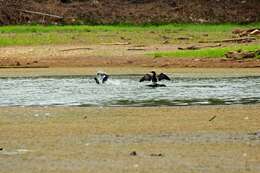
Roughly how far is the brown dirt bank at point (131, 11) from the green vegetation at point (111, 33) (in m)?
0.78

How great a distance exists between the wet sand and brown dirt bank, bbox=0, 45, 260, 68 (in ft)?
26.9

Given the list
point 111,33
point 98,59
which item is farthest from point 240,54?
point 111,33

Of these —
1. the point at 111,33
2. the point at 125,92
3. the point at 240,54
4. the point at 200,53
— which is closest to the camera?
the point at 125,92

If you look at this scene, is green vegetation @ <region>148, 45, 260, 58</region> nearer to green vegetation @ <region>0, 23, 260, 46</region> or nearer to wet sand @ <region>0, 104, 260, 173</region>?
Answer: green vegetation @ <region>0, 23, 260, 46</region>

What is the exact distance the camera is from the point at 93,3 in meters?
31.0

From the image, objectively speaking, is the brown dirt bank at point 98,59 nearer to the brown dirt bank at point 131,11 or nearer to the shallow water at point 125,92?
the shallow water at point 125,92

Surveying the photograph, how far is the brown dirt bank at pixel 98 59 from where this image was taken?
20.6 metres

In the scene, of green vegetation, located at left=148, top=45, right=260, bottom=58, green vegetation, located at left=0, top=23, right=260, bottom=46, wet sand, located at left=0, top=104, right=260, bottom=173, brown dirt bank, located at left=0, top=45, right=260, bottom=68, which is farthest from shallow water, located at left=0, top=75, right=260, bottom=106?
green vegetation, located at left=0, top=23, right=260, bottom=46

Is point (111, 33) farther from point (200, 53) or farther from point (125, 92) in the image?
point (125, 92)

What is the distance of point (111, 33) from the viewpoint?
26.1 metres

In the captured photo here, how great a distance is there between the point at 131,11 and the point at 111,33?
422 centimetres

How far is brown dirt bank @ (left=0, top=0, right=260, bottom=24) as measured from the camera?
2930 centimetres

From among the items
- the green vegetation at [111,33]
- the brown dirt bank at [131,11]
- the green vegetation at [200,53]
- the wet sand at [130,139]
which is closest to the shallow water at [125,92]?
the wet sand at [130,139]

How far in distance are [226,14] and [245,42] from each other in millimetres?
7025
